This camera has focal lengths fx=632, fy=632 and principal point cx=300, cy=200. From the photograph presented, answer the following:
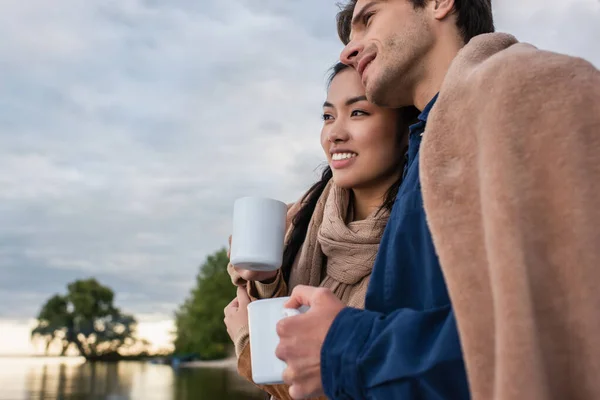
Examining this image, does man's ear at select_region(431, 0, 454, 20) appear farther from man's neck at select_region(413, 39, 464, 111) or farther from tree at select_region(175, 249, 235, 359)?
tree at select_region(175, 249, 235, 359)

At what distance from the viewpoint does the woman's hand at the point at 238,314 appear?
2.58m

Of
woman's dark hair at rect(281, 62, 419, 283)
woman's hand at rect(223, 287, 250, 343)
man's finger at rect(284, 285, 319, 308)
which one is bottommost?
man's finger at rect(284, 285, 319, 308)

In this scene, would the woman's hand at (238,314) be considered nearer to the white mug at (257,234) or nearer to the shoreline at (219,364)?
the white mug at (257,234)

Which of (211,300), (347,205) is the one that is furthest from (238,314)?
(211,300)

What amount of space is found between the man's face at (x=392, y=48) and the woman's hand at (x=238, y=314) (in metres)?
0.99

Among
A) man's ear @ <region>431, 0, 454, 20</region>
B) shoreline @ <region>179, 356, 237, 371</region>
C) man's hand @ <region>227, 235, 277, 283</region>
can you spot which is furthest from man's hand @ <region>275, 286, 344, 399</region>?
shoreline @ <region>179, 356, 237, 371</region>

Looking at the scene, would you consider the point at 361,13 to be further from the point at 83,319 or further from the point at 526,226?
the point at 83,319

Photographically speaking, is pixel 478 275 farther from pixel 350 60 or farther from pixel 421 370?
pixel 350 60

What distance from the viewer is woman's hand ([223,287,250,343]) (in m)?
2.58

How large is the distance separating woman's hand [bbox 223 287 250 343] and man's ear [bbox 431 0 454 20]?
1.32 meters

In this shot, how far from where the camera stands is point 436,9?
86.4 inches

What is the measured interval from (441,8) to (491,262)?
49.6 inches

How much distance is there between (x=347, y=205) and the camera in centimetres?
267

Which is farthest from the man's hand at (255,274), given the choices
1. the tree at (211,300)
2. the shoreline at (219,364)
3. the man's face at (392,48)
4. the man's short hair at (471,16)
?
the shoreline at (219,364)
